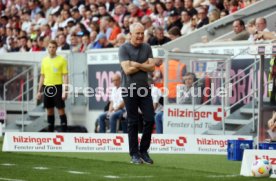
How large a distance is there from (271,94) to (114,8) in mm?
13513

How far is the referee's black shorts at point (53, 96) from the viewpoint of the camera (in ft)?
71.8

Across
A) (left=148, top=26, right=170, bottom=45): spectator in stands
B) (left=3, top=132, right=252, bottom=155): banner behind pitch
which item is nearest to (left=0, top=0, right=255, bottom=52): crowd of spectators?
(left=148, top=26, right=170, bottom=45): spectator in stands

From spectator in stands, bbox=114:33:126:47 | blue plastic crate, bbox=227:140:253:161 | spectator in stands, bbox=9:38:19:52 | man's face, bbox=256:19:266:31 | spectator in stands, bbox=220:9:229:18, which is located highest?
spectator in stands, bbox=220:9:229:18

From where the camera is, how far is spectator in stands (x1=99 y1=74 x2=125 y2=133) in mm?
23062

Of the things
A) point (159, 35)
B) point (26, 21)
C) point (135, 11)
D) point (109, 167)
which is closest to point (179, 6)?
point (135, 11)

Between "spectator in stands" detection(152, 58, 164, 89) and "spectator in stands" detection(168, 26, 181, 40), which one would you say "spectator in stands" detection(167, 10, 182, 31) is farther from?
"spectator in stands" detection(152, 58, 164, 89)

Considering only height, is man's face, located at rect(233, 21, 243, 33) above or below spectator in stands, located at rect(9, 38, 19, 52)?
above

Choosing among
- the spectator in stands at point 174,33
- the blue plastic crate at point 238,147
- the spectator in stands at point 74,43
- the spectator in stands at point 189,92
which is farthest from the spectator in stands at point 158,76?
the blue plastic crate at point 238,147

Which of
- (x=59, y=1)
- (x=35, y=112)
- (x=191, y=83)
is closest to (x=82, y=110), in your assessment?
(x=35, y=112)

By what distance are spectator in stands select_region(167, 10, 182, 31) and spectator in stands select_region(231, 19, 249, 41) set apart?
3.44 metres

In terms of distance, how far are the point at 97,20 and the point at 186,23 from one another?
13.5 feet

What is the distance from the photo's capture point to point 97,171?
13.2 metres

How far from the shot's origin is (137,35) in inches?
578

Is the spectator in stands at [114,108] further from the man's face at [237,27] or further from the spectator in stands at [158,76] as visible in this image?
the man's face at [237,27]
